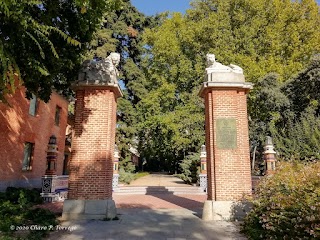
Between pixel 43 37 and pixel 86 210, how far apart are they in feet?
15.7

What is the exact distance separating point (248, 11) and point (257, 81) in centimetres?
721

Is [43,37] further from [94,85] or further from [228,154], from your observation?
[228,154]

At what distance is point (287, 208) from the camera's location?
18.3ft

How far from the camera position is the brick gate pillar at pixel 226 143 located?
799cm

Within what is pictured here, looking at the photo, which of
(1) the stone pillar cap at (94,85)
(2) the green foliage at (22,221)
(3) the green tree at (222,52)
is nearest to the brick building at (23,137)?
(2) the green foliage at (22,221)

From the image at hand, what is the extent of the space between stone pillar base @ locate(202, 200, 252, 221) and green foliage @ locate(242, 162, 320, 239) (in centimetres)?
76

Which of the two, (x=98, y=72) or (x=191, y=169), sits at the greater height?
(x=98, y=72)

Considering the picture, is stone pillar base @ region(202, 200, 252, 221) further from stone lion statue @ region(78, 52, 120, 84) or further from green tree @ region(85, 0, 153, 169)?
green tree @ region(85, 0, 153, 169)

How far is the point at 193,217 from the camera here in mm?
8297

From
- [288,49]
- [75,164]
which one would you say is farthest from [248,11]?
[75,164]

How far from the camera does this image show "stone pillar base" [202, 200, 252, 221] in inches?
307

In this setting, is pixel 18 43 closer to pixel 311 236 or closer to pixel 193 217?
pixel 193 217

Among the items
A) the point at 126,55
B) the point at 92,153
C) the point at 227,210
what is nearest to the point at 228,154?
the point at 227,210

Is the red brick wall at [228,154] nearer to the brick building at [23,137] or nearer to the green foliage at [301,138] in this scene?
the green foliage at [301,138]
